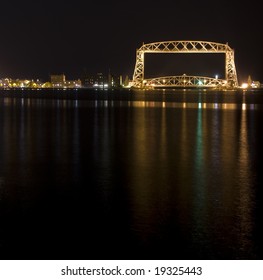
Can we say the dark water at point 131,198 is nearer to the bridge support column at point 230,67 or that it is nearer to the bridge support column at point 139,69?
the bridge support column at point 139,69

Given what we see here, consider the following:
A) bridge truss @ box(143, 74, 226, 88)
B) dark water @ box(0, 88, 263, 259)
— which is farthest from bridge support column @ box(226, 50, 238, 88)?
dark water @ box(0, 88, 263, 259)

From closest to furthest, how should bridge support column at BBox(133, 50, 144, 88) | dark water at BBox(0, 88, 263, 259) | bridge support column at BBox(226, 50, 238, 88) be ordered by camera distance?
dark water at BBox(0, 88, 263, 259) < bridge support column at BBox(133, 50, 144, 88) < bridge support column at BBox(226, 50, 238, 88)

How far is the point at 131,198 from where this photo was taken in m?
7.73

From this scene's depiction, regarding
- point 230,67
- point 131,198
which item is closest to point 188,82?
point 230,67

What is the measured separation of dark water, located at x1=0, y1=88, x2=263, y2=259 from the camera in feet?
19.2

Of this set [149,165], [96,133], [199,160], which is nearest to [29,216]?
[149,165]

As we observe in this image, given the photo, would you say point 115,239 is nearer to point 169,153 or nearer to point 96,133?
point 169,153

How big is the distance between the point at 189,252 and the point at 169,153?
6.38 m

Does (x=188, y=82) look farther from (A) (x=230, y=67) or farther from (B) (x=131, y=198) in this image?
(B) (x=131, y=198)

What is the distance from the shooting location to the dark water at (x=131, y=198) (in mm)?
5848

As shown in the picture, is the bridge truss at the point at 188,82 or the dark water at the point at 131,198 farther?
the bridge truss at the point at 188,82

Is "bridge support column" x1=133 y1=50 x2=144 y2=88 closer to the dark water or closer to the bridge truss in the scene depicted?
the bridge truss

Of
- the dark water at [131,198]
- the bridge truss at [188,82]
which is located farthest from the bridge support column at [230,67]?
the dark water at [131,198]

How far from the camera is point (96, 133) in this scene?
1605 cm
